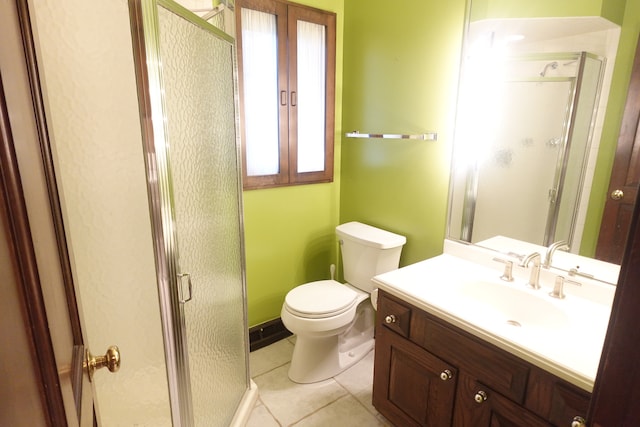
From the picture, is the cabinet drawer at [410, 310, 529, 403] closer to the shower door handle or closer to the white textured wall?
the shower door handle

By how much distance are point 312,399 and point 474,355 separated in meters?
1.02

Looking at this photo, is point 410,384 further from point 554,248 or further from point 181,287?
point 181,287

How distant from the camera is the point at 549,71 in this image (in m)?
1.43

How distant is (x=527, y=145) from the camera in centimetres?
152

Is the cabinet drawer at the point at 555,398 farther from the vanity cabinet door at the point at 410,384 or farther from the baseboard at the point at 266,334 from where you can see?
the baseboard at the point at 266,334

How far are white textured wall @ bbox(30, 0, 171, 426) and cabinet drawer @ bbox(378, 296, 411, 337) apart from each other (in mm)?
904

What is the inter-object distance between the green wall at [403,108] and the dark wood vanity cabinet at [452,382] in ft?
2.09

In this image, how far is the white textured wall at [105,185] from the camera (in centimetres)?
75

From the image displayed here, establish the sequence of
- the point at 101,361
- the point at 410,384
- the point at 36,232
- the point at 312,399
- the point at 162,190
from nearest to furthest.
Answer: the point at 36,232 → the point at 101,361 → the point at 162,190 → the point at 410,384 → the point at 312,399

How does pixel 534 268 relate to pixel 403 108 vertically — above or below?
below

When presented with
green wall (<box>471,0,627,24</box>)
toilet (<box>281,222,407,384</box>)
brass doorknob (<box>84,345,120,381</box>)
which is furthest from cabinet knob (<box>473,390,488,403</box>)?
green wall (<box>471,0,627,24</box>)

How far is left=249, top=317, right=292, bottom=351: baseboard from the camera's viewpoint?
90.1 inches

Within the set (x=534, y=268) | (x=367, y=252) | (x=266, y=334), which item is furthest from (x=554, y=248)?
(x=266, y=334)

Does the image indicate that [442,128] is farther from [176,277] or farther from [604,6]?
[176,277]
